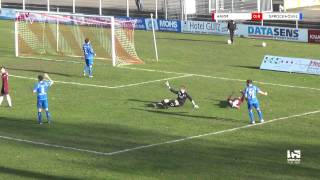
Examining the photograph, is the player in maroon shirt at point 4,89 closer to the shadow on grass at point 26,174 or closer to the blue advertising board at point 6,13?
the shadow on grass at point 26,174

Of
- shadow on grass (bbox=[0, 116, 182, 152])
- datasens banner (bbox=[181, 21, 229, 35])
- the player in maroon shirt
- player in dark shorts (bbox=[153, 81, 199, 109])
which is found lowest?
shadow on grass (bbox=[0, 116, 182, 152])

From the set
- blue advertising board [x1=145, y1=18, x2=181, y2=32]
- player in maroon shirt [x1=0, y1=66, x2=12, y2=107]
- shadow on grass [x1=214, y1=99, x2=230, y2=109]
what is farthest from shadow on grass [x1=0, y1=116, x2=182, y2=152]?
blue advertising board [x1=145, y1=18, x2=181, y2=32]

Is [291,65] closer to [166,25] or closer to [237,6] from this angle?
[166,25]

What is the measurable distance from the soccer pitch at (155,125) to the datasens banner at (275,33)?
8.70 m

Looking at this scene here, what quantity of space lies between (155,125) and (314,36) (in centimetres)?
3069

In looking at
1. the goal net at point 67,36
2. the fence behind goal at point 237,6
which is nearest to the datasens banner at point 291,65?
the goal net at point 67,36

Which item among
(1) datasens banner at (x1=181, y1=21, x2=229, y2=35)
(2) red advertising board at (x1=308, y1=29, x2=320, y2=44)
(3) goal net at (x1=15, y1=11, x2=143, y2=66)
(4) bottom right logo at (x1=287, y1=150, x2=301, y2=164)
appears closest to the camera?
(4) bottom right logo at (x1=287, y1=150, x2=301, y2=164)

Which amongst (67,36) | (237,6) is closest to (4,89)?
(67,36)

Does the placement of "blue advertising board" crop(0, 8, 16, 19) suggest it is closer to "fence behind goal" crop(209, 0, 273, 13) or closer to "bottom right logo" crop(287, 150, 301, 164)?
"fence behind goal" crop(209, 0, 273, 13)

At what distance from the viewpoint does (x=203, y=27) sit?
222 feet

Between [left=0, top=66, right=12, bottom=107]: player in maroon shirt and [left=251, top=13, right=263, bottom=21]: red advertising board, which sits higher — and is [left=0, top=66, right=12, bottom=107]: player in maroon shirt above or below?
below

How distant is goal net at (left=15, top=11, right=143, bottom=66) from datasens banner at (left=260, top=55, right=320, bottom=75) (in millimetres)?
8493

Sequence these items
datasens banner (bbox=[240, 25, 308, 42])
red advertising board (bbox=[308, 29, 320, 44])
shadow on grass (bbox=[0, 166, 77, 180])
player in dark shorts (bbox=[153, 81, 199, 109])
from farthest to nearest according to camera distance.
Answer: datasens banner (bbox=[240, 25, 308, 42])
red advertising board (bbox=[308, 29, 320, 44])
player in dark shorts (bbox=[153, 81, 199, 109])
shadow on grass (bbox=[0, 166, 77, 180])

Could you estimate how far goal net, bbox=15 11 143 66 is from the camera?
173 feet
